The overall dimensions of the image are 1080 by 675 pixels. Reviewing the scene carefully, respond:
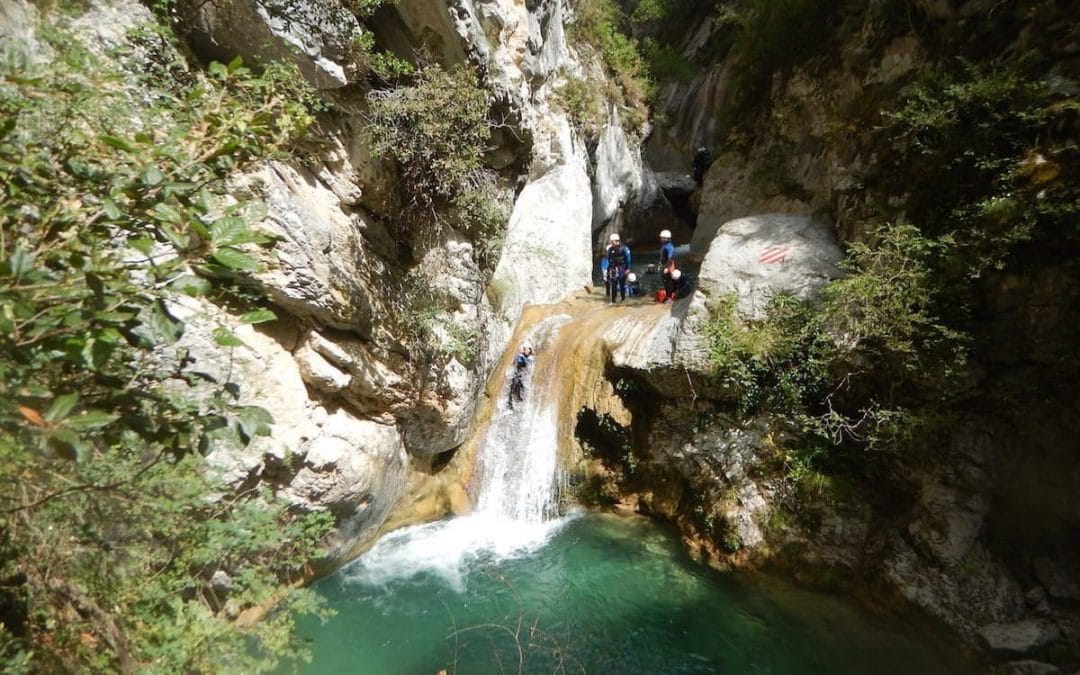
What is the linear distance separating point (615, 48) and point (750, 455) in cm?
1580

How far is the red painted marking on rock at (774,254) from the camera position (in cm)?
779

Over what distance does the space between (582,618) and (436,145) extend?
6.42 metres

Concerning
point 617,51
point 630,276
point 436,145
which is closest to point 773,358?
point 436,145

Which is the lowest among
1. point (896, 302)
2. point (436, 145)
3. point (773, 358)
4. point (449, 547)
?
point (449, 547)

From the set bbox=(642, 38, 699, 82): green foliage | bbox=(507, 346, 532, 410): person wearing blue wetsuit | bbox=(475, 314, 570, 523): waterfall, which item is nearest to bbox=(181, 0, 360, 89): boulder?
bbox=(507, 346, 532, 410): person wearing blue wetsuit

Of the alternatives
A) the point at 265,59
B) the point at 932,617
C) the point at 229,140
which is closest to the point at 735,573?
the point at 932,617

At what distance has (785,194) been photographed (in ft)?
Answer: 32.2

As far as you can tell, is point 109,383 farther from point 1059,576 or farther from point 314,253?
point 1059,576

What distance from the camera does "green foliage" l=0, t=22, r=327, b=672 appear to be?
1724mm

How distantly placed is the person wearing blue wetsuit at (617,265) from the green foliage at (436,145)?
4.91m

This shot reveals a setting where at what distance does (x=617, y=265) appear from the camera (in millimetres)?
12039

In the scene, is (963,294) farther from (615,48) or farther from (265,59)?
(615,48)

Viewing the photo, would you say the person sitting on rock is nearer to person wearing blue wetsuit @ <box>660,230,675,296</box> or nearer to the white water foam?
person wearing blue wetsuit @ <box>660,230,675,296</box>

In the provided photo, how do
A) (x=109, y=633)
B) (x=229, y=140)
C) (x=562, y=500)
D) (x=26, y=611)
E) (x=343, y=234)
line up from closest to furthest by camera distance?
(x=229, y=140) < (x=26, y=611) < (x=109, y=633) < (x=343, y=234) < (x=562, y=500)
